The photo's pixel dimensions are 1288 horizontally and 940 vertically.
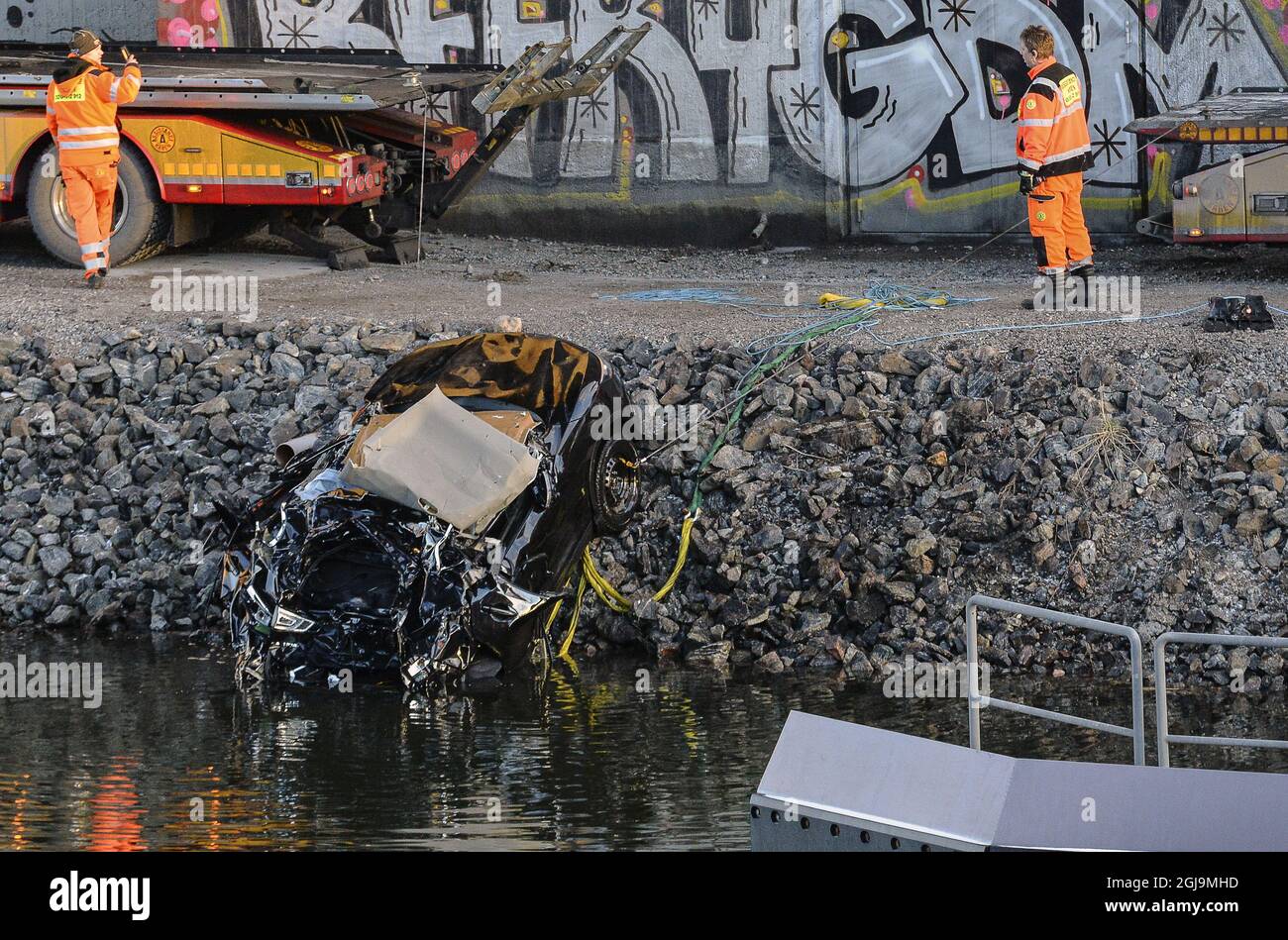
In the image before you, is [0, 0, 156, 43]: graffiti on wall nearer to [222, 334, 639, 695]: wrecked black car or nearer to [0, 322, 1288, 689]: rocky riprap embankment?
[0, 322, 1288, 689]: rocky riprap embankment

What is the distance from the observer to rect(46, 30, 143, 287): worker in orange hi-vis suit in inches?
522

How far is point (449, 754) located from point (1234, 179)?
808 centimetres

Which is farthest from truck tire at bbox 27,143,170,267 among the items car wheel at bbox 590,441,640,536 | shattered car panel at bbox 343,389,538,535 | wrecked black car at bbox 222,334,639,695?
shattered car panel at bbox 343,389,538,535

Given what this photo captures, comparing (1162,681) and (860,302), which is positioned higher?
(860,302)

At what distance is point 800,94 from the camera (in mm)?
17391

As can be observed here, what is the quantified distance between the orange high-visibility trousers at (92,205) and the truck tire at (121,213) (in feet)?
1.06

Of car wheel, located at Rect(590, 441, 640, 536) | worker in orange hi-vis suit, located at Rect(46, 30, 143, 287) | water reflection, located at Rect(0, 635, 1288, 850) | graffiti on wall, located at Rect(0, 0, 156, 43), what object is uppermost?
graffiti on wall, located at Rect(0, 0, 156, 43)

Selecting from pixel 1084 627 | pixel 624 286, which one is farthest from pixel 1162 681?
pixel 624 286

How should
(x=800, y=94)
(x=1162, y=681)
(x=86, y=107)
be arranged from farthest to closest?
1. (x=800, y=94)
2. (x=86, y=107)
3. (x=1162, y=681)

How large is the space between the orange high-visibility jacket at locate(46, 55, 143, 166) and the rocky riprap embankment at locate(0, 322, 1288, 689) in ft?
6.66

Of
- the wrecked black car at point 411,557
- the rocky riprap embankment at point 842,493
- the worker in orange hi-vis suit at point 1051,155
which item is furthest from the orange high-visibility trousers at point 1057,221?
the wrecked black car at point 411,557

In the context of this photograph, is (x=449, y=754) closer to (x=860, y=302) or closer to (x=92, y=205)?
(x=860, y=302)

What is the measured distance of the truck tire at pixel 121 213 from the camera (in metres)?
14.4
